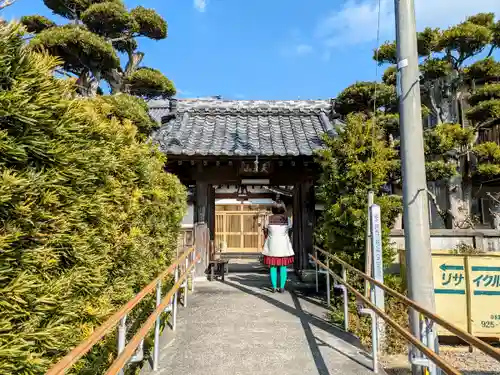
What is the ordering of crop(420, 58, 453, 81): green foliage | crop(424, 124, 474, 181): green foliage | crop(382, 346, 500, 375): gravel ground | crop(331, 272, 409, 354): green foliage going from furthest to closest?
crop(420, 58, 453, 81): green foliage < crop(424, 124, 474, 181): green foliage < crop(331, 272, 409, 354): green foliage < crop(382, 346, 500, 375): gravel ground

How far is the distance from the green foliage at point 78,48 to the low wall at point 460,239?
6.07 m

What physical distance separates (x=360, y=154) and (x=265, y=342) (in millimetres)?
3378

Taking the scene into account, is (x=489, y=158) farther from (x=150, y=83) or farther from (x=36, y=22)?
(x=36, y=22)

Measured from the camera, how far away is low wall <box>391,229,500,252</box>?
5852 mm

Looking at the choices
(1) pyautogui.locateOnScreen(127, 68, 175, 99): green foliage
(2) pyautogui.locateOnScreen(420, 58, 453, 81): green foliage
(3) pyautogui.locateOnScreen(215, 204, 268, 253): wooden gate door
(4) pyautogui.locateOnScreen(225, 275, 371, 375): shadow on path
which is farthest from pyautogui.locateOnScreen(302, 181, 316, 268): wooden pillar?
(3) pyautogui.locateOnScreen(215, 204, 268, 253): wooden gate door

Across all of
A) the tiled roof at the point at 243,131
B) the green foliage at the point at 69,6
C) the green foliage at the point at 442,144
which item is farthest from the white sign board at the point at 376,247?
the green foliage at the point at 69,6

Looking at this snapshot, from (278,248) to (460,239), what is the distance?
337 centimetres

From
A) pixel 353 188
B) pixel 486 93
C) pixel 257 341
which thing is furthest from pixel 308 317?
pixel 486 93

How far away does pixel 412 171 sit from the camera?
316 cm

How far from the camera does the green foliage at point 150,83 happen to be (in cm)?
689

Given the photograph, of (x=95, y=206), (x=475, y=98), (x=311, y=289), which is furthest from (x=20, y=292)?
(x=475, y=98)

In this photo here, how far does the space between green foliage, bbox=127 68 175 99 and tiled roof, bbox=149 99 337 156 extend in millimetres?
1041

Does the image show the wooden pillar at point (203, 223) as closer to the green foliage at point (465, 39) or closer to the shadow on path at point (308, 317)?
the shadow on path at point (308, 317)

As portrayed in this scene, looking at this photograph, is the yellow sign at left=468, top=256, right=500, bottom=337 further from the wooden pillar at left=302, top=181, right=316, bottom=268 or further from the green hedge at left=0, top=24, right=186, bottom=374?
the green hedge at left=0, top=24, right=186, bottom=374
